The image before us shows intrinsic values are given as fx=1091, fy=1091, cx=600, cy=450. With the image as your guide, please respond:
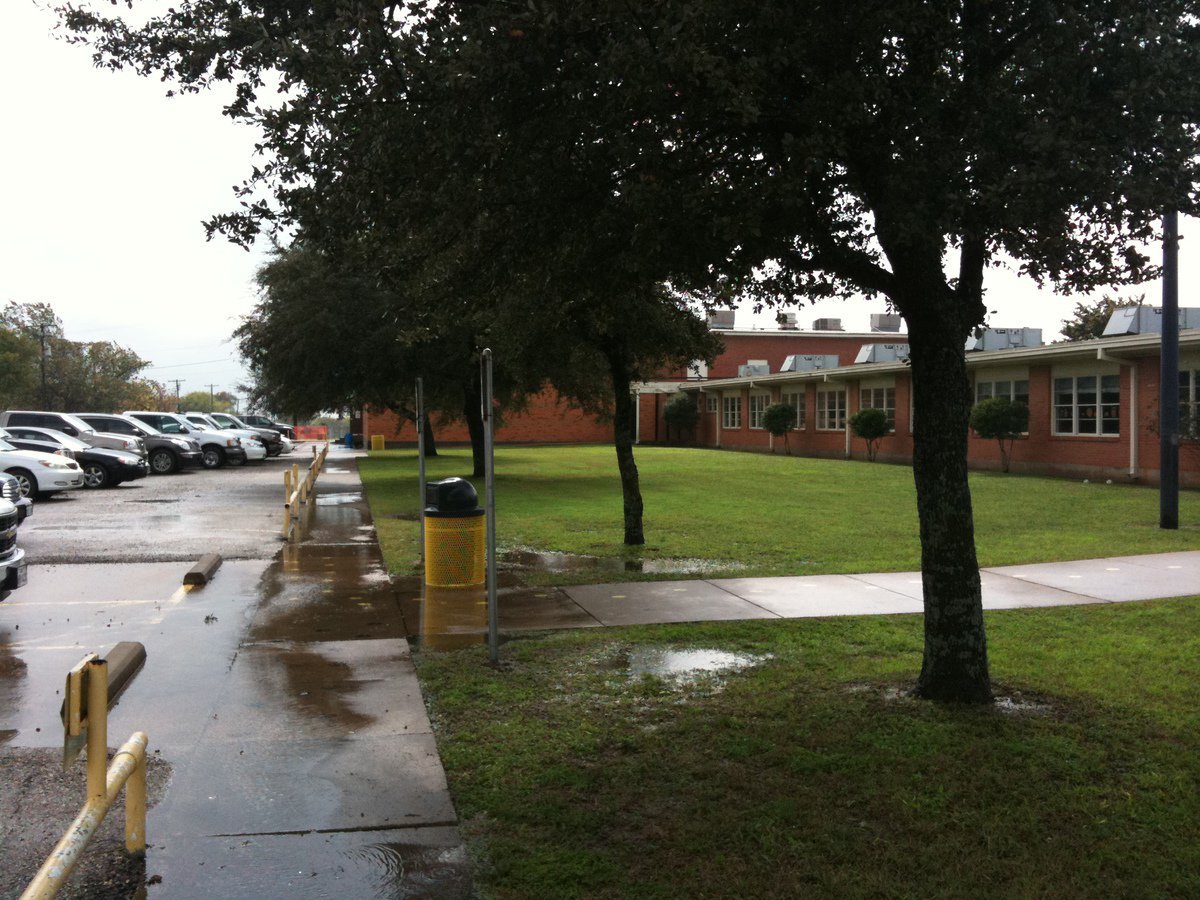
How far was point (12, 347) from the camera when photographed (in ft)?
195

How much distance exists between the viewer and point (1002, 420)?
29469 mm

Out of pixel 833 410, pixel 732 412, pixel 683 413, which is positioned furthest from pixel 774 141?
pixel 683 413

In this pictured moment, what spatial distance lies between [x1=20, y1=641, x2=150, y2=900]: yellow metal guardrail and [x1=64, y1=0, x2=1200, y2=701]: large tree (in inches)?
128

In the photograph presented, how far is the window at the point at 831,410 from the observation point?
40375 millimetres

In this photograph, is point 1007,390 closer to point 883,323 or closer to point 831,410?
point 831,410

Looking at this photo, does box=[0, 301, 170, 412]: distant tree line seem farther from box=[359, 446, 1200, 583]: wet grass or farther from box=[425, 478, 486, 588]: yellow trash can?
box=[425, 478, 486, 588]: yellow trash can

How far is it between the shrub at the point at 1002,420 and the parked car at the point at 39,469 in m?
22.5

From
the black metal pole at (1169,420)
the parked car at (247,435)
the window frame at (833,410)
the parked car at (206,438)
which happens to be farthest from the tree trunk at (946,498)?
the parked car at (247,435)

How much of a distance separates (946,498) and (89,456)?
81.2ft

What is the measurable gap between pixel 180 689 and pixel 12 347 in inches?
2371

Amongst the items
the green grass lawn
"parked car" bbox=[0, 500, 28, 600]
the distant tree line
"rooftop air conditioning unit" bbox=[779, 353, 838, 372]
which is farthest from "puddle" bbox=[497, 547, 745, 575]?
the distant tree line

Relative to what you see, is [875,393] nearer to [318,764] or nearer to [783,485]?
[783,485]

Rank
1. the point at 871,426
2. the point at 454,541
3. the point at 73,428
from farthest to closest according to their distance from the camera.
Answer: the point at 871,426
the point at 73,428
the point at 454,541

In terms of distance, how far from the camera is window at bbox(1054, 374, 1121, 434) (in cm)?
2659
